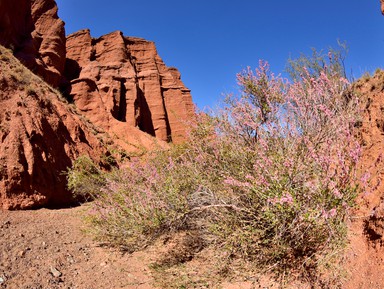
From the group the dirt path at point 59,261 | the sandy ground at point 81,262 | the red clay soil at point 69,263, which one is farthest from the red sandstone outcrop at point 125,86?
the sandy ground at point 81,262

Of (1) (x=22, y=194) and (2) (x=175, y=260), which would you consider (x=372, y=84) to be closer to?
(2) (x=175, y=260)

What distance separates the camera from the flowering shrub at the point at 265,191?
3617mm

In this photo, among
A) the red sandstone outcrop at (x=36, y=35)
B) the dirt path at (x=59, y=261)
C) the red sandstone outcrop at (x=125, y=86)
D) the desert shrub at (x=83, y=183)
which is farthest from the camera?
the red sandstone outcrop at (x=125, y=86)

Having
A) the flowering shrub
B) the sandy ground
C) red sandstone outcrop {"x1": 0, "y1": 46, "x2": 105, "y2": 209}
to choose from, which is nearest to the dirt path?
the sandy ground

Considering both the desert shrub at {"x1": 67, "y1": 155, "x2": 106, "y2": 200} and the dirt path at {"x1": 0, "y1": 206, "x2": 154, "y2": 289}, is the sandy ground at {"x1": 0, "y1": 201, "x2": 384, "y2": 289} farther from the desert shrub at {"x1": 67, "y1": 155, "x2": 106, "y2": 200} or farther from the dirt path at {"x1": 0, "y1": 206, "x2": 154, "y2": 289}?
the desert shrub at {"x1": 67, "y1": 155, "x2": 106, "y2": 200}

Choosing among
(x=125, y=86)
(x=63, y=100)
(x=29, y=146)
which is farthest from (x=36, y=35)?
(x=29, y=146)

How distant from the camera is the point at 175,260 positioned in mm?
5516

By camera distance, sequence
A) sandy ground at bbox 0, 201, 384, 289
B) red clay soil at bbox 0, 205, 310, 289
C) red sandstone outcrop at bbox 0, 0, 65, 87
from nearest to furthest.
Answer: sandy ground at bbox 0, 201, 384, 289 → red clay soil at bbox 0, 205, 310, 289 → red sandstone outcrop at bbox 0, 0, 65, 87

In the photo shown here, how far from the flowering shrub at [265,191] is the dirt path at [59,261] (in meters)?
0.49

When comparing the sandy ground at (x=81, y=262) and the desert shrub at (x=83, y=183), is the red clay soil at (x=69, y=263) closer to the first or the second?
the sandy ground at (x=81, y=262)

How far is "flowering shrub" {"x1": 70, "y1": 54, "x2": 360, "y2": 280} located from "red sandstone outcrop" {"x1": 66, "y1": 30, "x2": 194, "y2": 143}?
20.3 m

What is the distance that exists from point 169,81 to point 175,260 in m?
38.3

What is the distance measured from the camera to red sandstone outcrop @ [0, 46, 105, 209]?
8984 millimetres

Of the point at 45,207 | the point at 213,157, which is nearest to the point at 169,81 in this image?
the point at 45,207
